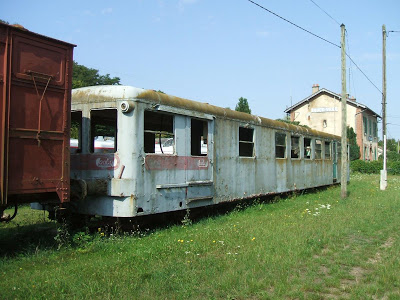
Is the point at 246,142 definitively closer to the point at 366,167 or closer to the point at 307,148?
the point at 307,148

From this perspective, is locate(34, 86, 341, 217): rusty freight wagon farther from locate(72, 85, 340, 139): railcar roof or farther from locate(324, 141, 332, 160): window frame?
locate(324, 141, 332, 160): window frame

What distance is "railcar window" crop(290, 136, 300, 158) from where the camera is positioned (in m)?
14.0

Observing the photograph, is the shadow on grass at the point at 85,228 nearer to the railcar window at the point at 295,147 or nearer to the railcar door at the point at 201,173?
the railcar door at the point at 201,173

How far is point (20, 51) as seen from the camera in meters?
5.62

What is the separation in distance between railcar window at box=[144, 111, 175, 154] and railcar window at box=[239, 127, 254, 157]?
9.10ft

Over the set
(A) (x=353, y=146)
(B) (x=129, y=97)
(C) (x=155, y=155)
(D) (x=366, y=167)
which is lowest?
(D) (x=366, y=167)

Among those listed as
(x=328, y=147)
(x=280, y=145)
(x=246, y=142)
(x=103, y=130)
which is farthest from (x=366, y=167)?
(x=103, y=130)

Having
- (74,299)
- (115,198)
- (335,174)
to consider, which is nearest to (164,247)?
(115,198)

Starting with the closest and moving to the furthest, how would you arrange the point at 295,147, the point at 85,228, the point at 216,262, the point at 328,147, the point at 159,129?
the point at 216,262 → the point at 85,228 → the point at 159,129 → the point at 295,147 → the point at 328,147

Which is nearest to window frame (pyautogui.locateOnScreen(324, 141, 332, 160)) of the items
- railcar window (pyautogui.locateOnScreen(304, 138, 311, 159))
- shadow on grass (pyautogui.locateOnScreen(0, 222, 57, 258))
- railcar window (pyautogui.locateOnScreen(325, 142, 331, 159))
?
railcar window (pyautogui.locateOnScreen(325, 142, 331, 159))

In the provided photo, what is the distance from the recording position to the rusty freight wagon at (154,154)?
715 centimetres

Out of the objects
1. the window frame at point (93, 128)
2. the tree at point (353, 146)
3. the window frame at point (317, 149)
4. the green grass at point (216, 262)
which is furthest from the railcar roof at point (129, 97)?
the tree at point (353, 146)

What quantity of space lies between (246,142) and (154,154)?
4077mm

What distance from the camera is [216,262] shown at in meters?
5.48
